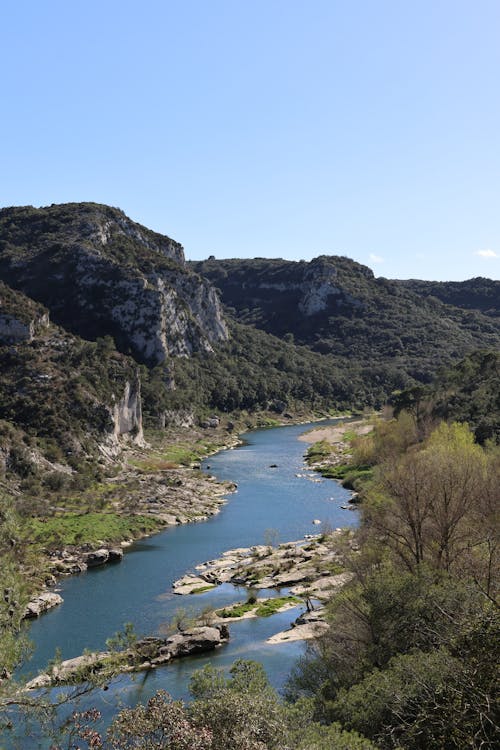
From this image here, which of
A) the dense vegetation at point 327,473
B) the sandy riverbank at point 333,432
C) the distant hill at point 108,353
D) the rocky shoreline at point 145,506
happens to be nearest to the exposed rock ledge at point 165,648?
the dense vegetation at point 327,473

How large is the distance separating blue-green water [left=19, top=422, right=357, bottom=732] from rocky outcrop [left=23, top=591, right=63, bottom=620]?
598 millimetres

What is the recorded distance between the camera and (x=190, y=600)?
45.1 meters

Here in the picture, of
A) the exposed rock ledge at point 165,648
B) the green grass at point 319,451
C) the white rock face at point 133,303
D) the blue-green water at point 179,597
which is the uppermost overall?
the white rock face at point 133,303

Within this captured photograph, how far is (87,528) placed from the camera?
60625 mm

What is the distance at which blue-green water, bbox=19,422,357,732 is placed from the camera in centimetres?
3556

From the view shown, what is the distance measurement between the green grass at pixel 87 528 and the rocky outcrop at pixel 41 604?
1082 cm

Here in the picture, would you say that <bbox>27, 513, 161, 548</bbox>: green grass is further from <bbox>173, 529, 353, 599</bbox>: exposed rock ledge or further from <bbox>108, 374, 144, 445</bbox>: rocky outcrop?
<bbox>108, 374, 144, 445</bbox>: rocky outcrop

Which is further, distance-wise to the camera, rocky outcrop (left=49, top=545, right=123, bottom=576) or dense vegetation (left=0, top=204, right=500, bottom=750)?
rocky outcrop (left=49, top=545, right=123, bottom=576)

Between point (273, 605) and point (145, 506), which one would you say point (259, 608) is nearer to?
point (273, 605)

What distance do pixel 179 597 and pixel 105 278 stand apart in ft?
369

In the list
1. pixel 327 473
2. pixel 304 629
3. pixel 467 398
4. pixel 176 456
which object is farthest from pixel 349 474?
pixel 304 629

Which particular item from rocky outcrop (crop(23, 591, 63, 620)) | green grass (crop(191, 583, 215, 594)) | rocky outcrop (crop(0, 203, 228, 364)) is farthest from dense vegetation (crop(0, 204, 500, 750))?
green grass (crop(191, 583, 215, 594))

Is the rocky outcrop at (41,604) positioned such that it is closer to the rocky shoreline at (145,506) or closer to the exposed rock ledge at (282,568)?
the rocky shoreline at (145,506)

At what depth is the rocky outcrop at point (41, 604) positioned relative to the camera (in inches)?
1661
